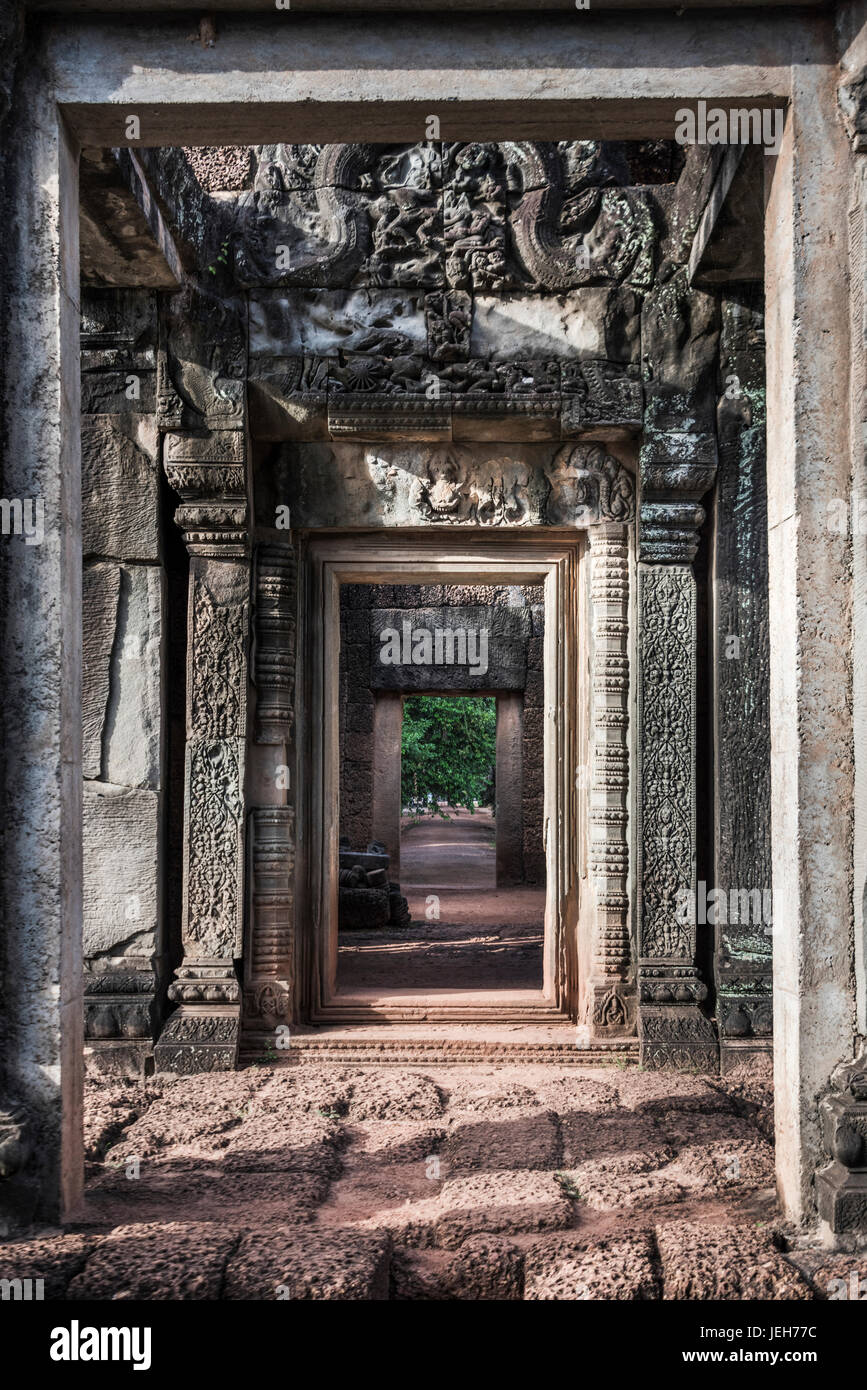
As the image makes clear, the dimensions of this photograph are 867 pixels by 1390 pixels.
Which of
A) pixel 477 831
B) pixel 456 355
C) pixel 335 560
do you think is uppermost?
pixel 456 355

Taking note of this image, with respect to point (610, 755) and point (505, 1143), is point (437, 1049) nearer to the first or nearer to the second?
point (505, 1143)

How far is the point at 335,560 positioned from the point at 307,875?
1626 mm

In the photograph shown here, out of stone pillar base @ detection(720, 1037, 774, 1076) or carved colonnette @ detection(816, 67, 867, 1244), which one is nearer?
carved colonnette @ detection(816, 67, 867, 1244)

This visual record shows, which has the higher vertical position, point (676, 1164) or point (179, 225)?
point (179, 225)

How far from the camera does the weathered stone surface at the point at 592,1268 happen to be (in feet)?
9.10

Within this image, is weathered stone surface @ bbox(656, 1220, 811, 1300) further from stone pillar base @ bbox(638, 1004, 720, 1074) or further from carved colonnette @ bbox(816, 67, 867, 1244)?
stone pillar base @ bbox(638, 1004, 720, 1074)

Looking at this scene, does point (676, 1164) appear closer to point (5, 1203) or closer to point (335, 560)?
point (5, 1203)

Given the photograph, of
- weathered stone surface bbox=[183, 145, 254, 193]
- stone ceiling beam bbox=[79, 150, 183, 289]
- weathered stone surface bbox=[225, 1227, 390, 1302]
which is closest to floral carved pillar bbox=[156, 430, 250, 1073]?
stone ceiling beam bbox=[79, 150, 183, 289]

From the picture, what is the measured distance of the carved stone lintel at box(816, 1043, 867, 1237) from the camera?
3.01 metres

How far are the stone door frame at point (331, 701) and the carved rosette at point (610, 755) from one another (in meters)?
0.23

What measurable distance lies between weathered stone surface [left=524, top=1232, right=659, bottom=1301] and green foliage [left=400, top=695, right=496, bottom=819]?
13179 mm

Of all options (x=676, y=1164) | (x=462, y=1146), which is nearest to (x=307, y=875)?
(x=462, y=1146)

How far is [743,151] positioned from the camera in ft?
12.2

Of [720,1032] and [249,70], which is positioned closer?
[249,70]
